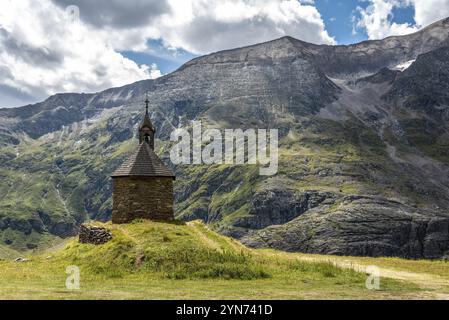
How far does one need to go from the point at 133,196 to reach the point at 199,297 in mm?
28147

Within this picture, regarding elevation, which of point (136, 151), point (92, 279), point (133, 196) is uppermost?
point (136, 151)

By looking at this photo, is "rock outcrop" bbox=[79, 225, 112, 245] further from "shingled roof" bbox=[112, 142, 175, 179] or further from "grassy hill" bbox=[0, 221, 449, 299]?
"shingled roof" bbox=[112, 142, 175, 179]

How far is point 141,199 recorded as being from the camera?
48562 mm

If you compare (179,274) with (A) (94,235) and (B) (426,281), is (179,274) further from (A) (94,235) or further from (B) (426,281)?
(A) (94,235)

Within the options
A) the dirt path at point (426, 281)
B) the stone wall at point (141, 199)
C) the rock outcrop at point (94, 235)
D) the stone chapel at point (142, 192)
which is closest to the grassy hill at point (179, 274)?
the dirt path at point (426, 281)

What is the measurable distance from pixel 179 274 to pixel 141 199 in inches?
734

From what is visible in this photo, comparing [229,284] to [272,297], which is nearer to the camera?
[272,297]

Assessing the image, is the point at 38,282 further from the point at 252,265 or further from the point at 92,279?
the point at 252,265

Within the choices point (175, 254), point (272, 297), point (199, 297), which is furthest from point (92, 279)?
point (272, 297)

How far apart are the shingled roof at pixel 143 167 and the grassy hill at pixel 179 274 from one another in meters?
6.03

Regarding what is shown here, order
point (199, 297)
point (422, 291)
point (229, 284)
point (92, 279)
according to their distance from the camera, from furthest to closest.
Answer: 1. point (92, 279)
2. point (229, 284)
3. point (422, 291)
4. point (199, 297)

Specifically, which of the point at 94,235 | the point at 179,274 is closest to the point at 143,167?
the point at 94,235

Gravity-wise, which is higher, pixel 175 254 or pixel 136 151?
pixel 136 151
